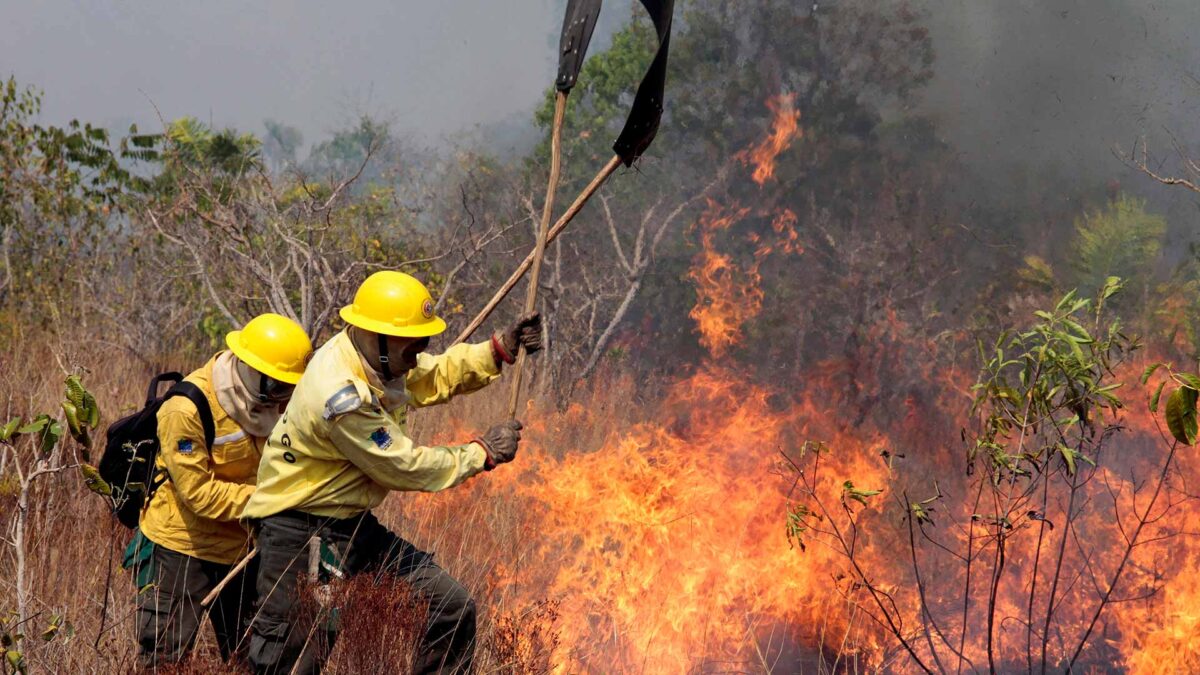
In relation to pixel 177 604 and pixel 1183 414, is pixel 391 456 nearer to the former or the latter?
pixel 177 604

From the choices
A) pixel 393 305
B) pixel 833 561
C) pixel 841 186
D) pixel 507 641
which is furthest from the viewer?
pixel 841 186

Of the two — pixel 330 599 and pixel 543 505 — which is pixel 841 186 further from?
pixel 330 599

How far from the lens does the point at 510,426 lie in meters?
3.97

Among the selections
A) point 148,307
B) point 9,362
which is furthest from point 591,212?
point 9,362

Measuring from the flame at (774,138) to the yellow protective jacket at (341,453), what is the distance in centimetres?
860

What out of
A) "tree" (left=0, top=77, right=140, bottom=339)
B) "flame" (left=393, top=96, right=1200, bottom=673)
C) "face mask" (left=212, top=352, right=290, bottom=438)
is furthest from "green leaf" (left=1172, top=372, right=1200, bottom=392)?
"tree" (left=0, top=77, right=140, bottom=339)

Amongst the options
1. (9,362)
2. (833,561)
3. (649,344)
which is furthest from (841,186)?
(9,362)

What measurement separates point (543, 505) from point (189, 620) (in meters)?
2.78

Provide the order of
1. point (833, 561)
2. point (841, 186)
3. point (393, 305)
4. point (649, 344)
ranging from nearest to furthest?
point (393, 305) → point (833, 561) → point (841, 186) → point (649, 344)

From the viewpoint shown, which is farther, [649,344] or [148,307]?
[649,344]

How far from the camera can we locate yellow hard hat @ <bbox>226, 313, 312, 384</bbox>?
3.96 metres

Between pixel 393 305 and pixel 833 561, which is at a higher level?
pixel 393 305

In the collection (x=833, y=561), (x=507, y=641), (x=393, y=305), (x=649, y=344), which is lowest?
(x=649, y=344)

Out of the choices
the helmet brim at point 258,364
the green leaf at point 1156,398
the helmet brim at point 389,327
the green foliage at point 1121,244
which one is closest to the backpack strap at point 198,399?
the helmet brim at point 258,364
